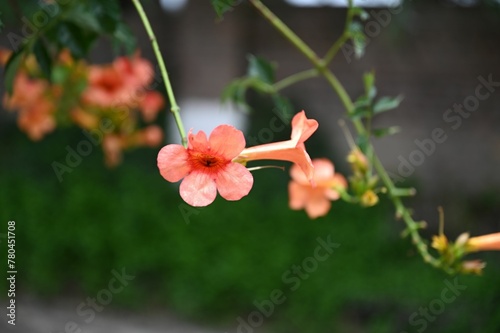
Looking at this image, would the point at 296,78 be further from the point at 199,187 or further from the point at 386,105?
the point at 199,187

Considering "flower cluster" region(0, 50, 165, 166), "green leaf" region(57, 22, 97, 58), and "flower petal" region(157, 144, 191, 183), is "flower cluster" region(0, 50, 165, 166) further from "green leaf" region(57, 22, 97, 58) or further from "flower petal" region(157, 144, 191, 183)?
"flower petal" region(157, 144, 191, 183)

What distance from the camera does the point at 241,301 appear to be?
396 centimetres

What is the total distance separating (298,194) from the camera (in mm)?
1300

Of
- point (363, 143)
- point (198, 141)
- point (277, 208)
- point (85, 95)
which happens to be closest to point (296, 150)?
point (198, 141)

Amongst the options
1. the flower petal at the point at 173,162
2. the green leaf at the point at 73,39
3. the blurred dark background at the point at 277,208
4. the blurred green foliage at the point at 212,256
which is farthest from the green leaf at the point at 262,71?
the blurred green foliage at the point at 212,256

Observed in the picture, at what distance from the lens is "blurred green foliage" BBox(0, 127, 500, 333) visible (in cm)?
374

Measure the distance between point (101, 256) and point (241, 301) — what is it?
1015 millimetres

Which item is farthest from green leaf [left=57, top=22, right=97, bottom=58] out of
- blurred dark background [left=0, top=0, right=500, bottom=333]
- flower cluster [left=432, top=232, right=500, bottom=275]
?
blurred dark background [left=0, top=0, right=500, bottom=333]

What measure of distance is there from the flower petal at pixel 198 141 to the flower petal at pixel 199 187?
33 mm

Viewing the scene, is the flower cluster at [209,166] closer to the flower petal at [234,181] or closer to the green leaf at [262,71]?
the flower petal at [234,181]

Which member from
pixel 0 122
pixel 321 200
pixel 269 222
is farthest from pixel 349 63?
pixel 321 200

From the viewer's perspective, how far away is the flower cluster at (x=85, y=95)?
1.92 meters

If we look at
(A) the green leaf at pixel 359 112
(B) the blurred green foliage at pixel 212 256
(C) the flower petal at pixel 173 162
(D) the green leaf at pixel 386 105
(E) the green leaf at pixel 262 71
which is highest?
(E) the green leaf at pixel 262 71

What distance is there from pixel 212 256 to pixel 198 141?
3431 mm
